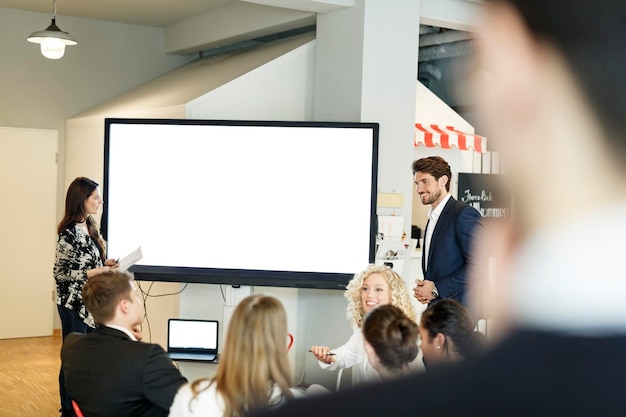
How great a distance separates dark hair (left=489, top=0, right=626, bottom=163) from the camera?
0.74ft

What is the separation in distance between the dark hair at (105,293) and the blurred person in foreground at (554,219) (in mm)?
2530

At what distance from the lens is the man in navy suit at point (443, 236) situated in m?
3.53

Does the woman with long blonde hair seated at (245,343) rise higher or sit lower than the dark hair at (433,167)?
lower

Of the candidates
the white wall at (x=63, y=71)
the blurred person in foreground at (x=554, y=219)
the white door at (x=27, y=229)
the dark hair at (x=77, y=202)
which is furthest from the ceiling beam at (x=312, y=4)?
the blurred person in foreground at (x=554, y=219)

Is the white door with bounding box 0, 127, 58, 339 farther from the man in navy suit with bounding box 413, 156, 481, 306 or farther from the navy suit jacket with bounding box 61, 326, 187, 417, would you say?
the navy suit jacket with bounding box 61, 326, 187, 417

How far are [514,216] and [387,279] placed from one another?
320 cm

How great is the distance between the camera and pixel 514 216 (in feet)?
0.79

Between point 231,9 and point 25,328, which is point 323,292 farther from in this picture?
point 25,328

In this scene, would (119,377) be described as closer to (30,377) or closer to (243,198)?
(243,198)

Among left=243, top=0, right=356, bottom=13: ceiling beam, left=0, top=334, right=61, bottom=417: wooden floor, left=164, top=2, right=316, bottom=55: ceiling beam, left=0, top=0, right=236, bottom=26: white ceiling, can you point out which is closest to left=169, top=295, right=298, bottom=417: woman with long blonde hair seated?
left=0, top=334, right=61, bottom=417: wooden floor

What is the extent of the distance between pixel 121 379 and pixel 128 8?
501cm

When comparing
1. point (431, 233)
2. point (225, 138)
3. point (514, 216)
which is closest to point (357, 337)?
point (431, 233)

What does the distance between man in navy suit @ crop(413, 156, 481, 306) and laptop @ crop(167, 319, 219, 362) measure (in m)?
1.48

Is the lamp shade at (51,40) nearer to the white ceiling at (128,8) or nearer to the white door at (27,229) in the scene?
the white ceiling at (128,8)
